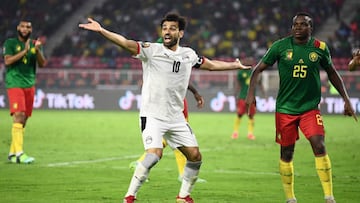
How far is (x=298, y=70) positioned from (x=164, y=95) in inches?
65.0

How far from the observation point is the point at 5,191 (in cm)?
1042

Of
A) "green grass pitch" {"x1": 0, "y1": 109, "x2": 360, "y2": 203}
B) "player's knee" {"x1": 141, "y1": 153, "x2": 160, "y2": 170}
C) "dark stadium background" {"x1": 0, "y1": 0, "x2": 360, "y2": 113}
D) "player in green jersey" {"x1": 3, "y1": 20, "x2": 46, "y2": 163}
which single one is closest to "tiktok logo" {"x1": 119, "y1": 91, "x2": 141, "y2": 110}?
"dark stadium background" {"x1": 0, "y1": 0, "x2": 360, "y2": 113}

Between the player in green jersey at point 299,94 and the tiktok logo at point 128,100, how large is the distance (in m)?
23.6

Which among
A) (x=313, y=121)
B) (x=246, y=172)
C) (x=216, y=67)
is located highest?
(x=216, y=67)

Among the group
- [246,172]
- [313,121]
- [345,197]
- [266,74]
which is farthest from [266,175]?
[266,74]

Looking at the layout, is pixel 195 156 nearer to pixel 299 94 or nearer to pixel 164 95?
pixel 164 95

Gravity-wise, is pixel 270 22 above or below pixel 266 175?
above

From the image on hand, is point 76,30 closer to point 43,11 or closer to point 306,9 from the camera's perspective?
point 43,11

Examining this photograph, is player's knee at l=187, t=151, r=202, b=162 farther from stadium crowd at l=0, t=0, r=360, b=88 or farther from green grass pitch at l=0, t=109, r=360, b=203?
stadium crowd at l=0, t=0, r=360, b=88

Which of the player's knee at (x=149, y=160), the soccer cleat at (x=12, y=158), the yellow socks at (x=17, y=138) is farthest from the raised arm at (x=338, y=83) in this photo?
the soccer cleat at (x=12, y=158)

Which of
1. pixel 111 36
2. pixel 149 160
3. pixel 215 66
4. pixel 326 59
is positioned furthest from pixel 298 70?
pixel 111 36

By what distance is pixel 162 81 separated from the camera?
29.6ft

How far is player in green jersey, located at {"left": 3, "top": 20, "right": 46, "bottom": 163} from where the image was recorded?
45.8ft

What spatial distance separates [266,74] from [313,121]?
73.2 feet
